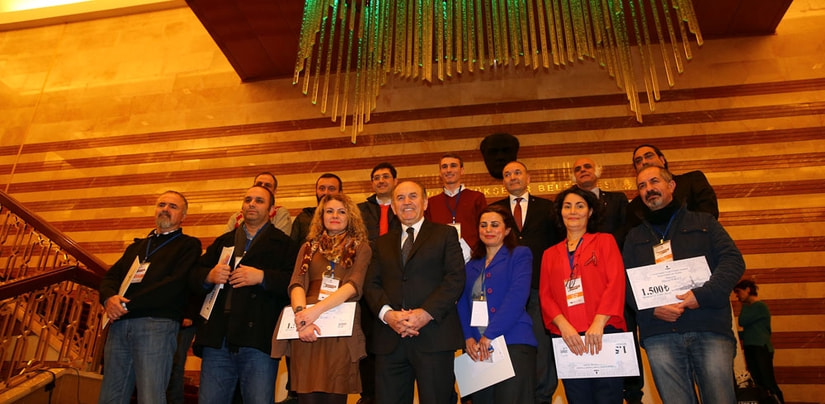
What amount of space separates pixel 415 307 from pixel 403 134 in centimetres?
446

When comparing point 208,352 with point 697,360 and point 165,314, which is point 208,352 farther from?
point 697,360

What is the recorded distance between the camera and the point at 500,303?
3082 millimetres

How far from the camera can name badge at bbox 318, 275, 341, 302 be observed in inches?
123

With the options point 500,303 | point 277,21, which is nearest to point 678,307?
point 500,303

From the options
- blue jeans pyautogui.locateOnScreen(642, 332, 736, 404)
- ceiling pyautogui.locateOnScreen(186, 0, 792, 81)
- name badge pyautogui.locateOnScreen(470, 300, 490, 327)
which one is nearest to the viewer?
blue jeans pyautogui.locateOnScreen(642, 332, 736, 404)

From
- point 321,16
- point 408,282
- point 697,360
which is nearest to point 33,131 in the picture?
point 321,16

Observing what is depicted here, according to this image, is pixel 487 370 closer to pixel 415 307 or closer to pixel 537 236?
pixel 415 307

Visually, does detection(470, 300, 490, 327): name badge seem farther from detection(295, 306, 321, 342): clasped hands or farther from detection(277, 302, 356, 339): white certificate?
detection(295, 306, 321, 342): clasped hands

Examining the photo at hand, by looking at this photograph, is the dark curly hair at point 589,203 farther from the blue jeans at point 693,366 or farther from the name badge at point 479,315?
the name badge at point 479,315

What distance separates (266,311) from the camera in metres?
3.40

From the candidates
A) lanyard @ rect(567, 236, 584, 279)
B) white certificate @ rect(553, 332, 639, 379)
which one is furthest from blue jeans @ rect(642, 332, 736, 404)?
lanyard @ rect(567, 236, 584, 279)

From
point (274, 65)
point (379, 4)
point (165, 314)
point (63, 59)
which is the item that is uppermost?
point (63, 59)

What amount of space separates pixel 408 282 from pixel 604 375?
1.12 metres

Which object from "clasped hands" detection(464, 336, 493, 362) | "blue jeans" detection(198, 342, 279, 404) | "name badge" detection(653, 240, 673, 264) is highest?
"name badge" detection(653, 240, 673, 264)
